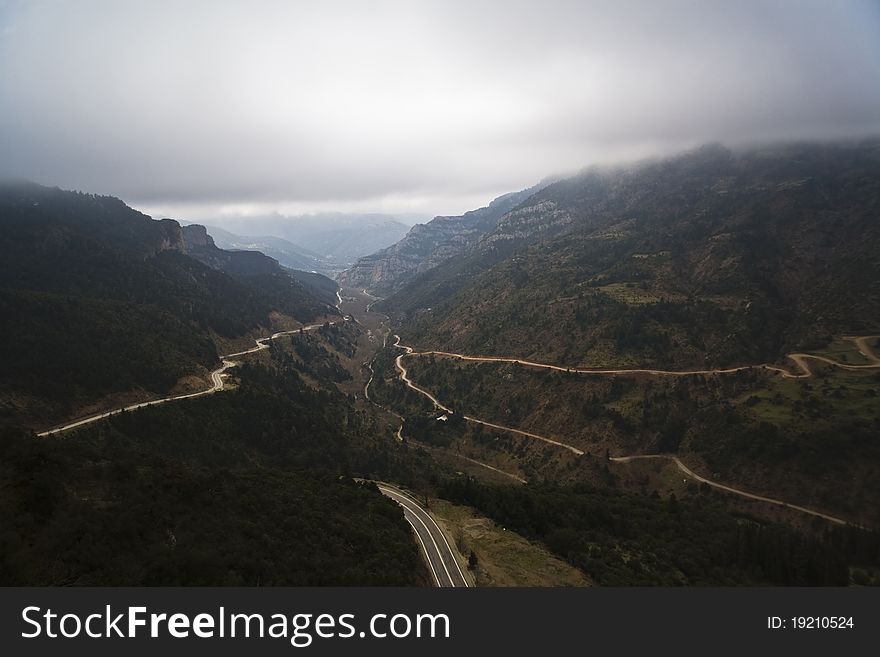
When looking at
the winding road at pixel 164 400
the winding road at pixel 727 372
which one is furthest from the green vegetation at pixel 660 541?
the winding road at pixel 164 400

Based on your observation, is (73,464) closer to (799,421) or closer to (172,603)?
(172,603)

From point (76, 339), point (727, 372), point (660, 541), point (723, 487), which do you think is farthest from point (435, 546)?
point (727, 372)

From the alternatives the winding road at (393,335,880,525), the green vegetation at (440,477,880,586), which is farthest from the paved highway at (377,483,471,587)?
the winding road at (393,335,880,525)

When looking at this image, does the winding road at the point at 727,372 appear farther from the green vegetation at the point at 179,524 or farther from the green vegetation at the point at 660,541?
the green vegetation at the point at 179,524

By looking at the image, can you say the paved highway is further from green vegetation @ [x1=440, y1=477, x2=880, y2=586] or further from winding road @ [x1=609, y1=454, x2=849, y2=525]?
winding road @ [x1=609, y1=454, x2=849, y2=525]

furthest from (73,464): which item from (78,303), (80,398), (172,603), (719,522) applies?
(78,303)

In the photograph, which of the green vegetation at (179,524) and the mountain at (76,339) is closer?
the green vegetation at (179,524)

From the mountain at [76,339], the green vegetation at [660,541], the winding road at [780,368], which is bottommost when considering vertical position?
the green vegetation at [660,541]

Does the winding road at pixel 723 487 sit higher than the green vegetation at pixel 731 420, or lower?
lower
